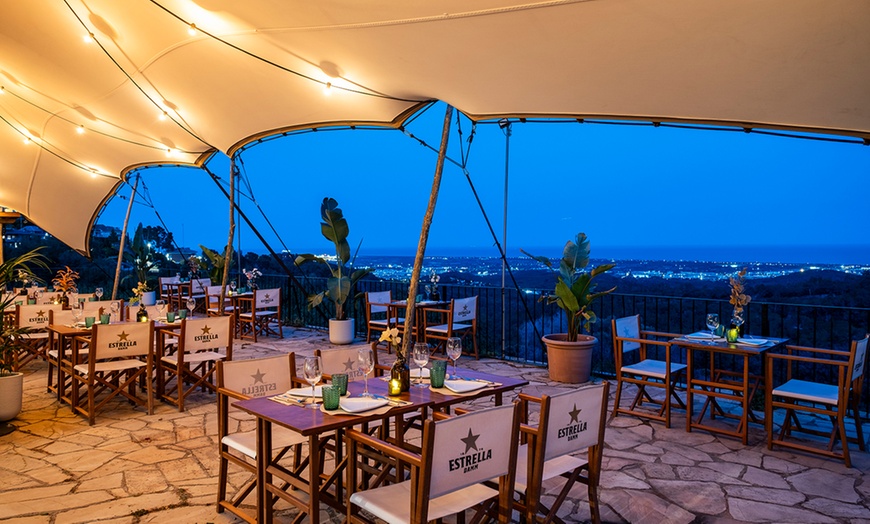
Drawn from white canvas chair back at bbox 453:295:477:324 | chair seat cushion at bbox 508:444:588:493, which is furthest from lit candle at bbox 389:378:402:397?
white canvas chair back at bbox 453:295:477:324

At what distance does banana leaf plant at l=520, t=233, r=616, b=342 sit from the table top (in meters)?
3.30

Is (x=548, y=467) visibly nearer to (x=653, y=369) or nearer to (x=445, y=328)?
(x=653, y=369)

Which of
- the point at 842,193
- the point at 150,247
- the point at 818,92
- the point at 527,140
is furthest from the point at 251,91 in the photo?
the point at 527,140

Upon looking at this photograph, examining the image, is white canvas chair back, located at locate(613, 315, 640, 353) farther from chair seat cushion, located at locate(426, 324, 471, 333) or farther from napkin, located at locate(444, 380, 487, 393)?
chair seat cushion, located at locate(426, 324, 471, 333)

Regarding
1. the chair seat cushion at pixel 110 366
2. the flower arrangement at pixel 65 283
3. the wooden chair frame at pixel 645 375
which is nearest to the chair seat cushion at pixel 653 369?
the wooden chair frame at pixel 645 375

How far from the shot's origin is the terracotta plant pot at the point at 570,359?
691 centimetres

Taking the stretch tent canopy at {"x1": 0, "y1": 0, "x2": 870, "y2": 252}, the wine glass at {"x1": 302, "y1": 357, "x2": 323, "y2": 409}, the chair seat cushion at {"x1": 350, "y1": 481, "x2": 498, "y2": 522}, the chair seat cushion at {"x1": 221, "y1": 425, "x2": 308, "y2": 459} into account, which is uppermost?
the stretch tent canopy at {"x1": 0, "y1": 0, "x2": 870, "y2": 252}

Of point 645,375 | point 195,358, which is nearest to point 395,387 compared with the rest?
point 645,375

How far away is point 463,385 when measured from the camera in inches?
139

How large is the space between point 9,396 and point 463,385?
4296 millimetres

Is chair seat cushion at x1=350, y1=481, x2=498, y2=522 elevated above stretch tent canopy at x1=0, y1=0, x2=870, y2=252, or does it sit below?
below

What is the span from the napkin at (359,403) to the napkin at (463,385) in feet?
1.55

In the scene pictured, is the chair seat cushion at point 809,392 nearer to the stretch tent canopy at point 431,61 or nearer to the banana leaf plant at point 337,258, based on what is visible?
the stretch tent canopy at point 431,61

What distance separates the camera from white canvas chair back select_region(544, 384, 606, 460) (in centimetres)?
275
